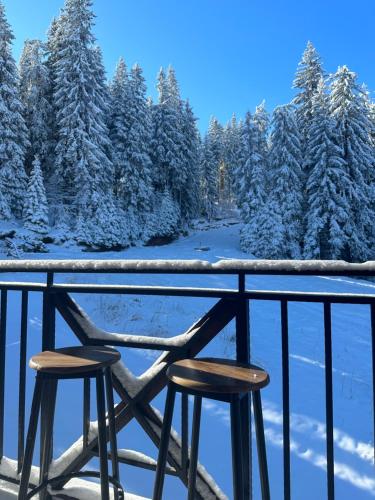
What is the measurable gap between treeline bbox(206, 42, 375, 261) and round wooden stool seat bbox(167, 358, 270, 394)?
23402mm

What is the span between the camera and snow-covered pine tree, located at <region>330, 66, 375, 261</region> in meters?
24.5

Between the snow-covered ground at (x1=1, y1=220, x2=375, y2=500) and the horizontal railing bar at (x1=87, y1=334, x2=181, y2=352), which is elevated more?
the horizontal railing bar at (x1=87, y1=334, x2=181, y2=352)

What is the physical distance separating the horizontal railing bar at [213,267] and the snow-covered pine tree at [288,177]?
954 inches

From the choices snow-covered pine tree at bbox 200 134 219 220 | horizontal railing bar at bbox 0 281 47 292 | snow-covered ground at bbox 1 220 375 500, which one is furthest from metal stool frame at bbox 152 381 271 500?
snow-covered pine tree at bbox 200 134 219 220

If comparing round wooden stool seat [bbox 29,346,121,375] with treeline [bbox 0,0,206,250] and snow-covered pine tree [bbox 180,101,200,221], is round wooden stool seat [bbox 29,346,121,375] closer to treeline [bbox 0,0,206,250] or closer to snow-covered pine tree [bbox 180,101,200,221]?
treeline [bbox 0,0,206,250]

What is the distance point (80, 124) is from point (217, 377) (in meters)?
24.6

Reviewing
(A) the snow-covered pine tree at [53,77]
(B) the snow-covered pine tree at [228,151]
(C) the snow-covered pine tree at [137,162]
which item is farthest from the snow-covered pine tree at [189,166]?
(B) the snow-covered pine tree at [228,151]

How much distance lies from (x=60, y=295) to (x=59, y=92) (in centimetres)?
2483

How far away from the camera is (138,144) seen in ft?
94.9

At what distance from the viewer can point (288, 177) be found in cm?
2639

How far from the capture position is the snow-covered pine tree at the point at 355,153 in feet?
80.4

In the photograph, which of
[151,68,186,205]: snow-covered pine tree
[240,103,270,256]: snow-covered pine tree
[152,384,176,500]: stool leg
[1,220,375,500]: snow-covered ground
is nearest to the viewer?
[152,384,176,500]: stool leg

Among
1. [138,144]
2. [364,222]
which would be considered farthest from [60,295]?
[138,144]

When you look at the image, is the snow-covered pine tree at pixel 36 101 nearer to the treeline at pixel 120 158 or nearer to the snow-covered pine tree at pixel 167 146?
the treeline at pixel 120 158
